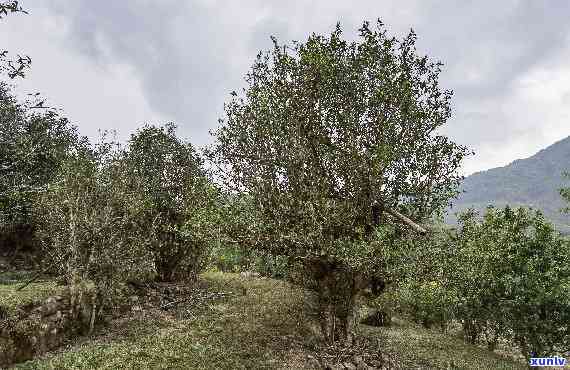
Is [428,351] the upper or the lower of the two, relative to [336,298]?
lower

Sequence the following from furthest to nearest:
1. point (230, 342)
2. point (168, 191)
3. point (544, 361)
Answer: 1. point (168, 191)
2. point (544, 361)
3. point (230, 342)

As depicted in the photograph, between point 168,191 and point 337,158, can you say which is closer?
point 337,158

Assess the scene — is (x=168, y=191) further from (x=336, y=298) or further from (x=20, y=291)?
(x=336, y=298)

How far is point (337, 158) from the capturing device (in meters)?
19.5

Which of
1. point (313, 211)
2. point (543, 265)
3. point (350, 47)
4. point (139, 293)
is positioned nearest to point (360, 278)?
point (313, 211)

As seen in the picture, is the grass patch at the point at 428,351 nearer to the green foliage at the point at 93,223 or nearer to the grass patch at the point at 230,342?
the grass patch at the point at 230,342

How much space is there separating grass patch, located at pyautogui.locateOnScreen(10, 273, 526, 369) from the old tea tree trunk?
3370 millimetres

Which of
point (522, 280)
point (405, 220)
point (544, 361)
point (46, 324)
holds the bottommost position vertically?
point (544, 361)

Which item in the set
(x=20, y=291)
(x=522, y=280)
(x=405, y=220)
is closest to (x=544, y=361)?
(x=522, y=280)

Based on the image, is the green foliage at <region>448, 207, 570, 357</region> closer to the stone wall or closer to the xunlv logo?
the xunlv logo

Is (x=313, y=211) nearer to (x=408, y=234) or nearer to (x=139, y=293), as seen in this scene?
A: (x=408, y=234)

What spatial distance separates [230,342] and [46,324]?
349 inches

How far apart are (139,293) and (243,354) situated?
11.3 meters

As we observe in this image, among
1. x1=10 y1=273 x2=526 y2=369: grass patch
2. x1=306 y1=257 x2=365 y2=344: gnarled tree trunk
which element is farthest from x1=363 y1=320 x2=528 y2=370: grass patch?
x1=306 y1=257 x2=365 y2=344: gnarled tree trunk
